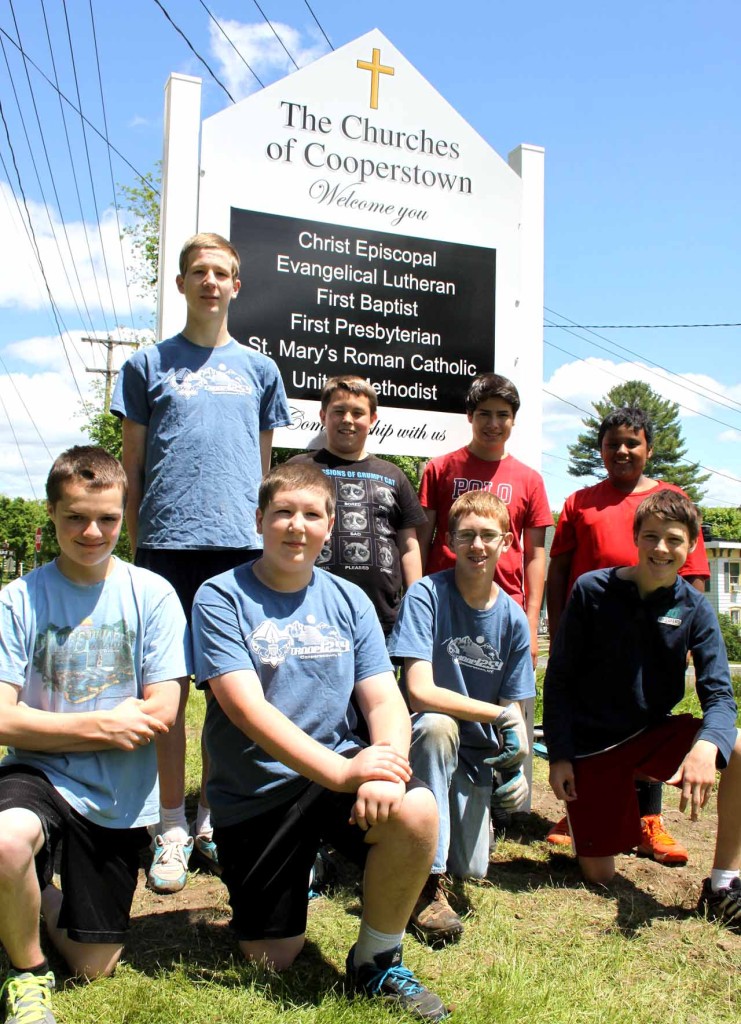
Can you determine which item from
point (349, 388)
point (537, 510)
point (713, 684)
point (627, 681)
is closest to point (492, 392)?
point (537, 510)

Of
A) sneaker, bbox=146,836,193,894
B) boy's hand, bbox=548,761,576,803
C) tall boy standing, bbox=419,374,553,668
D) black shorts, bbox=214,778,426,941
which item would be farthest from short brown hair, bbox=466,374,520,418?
sneaker, bbox=146,836,193,894

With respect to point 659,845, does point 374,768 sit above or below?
above

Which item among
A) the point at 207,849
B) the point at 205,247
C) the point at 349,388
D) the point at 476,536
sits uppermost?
the point at 205,247

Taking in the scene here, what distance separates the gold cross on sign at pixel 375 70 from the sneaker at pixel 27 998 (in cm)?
418

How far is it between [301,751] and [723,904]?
6.09 ft

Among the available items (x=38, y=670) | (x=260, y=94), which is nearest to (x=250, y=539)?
(x=38, y=670)

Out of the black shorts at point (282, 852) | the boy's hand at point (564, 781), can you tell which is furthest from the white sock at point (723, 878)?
the black shorts at point (282, 852)

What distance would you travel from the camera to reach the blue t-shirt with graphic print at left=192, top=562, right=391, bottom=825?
8.75 feet

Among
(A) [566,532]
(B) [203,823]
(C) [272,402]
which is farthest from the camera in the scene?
(A) [566,532]

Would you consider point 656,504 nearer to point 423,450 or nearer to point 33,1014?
point 423,450

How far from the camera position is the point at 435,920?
117 inches

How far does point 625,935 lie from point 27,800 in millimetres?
2092

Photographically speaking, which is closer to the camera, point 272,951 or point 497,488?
point 272,951

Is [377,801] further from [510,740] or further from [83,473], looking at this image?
[83,473]
